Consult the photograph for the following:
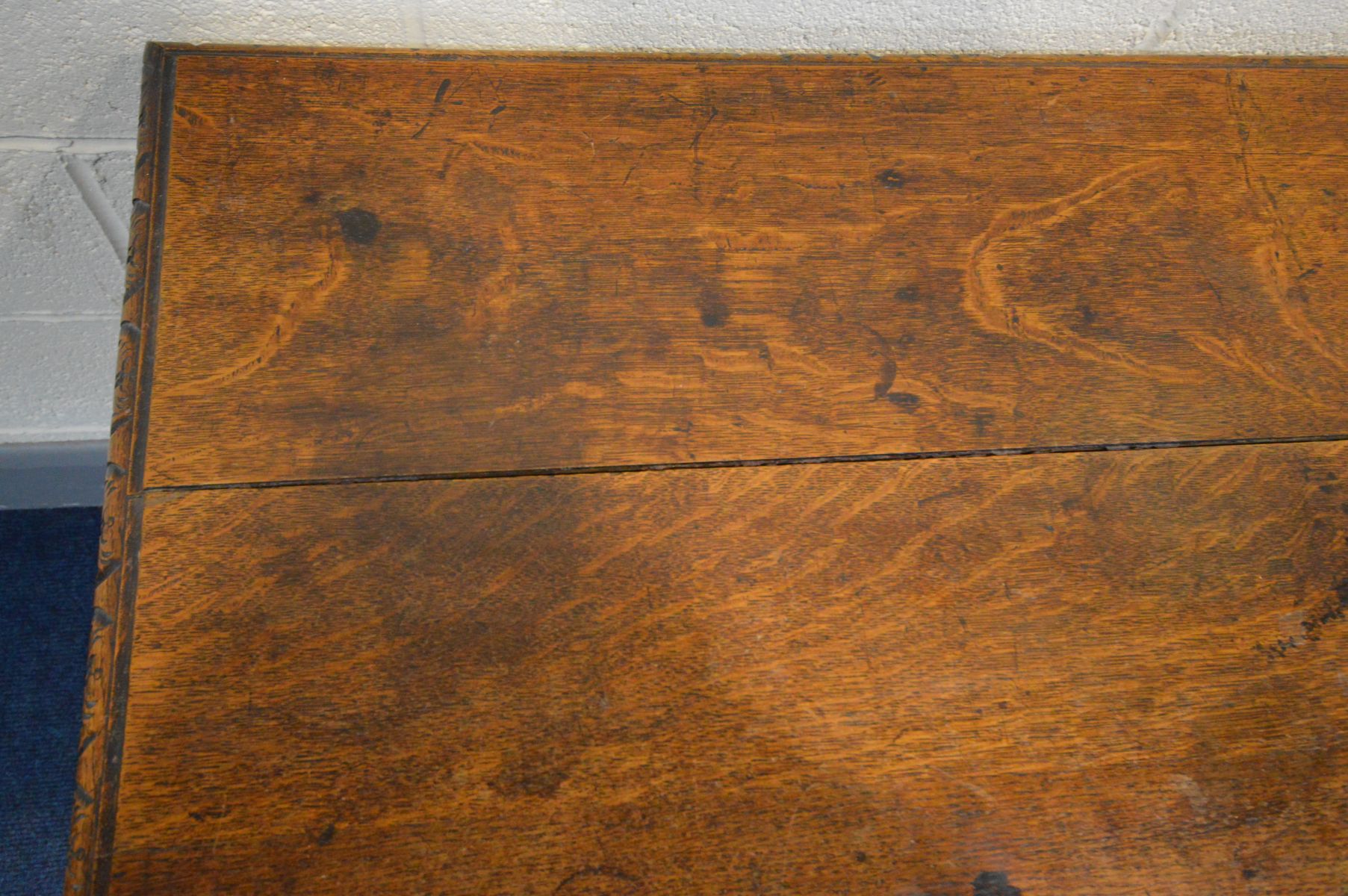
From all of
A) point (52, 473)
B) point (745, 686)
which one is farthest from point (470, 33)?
point (52, 473)

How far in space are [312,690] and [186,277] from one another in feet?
0.94

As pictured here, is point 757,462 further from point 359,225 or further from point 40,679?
point 40,679

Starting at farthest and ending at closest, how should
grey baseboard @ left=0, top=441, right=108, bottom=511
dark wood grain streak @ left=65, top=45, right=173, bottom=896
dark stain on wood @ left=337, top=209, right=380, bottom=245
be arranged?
grey baseboard @ left=0, top=441, right=108, bottom=511
dark stain on wood @ left=337, top=209, right=380, bottom=245
dark wood grain streak @ left=65, top=45, right=173, bottom=896

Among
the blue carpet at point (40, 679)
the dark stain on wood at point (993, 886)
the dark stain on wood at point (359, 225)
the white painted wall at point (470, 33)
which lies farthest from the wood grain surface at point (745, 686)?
the blue carpet at point (40, 679)

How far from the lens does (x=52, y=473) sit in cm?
139

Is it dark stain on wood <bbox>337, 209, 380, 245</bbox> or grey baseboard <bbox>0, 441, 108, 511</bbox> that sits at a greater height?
grey baseboard <bbox>0, 441, 108, 511</bbox>

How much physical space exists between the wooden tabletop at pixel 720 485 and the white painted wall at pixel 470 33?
0.03m

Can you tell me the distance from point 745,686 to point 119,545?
384mm

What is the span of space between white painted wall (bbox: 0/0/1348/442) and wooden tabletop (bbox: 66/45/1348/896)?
0.03m

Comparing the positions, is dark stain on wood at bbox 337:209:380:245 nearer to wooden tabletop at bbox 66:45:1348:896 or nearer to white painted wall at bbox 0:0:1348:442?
wooden tabletop at bbox 66:45:1348:896

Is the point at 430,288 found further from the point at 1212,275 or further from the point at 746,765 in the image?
the point at 1212,275

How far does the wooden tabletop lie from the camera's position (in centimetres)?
50

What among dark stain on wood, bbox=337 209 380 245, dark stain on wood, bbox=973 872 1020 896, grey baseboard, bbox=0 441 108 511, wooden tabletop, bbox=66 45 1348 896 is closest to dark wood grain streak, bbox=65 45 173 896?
wooden tabletop, bbox=66 45 1348 896

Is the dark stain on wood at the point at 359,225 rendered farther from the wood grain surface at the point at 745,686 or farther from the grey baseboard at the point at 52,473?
the grey baseboard at the point at 52,473
